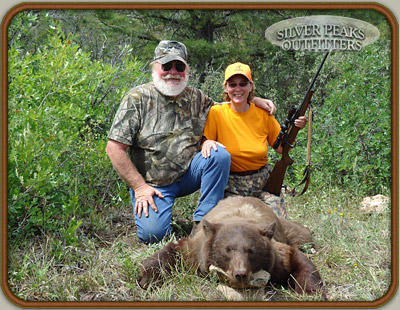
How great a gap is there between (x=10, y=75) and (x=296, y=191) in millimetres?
4265

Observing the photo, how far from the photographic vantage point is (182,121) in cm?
536

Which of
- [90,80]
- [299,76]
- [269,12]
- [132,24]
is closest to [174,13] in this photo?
[132,24]

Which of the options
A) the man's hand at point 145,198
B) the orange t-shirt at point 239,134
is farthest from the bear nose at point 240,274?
the orange t-shirt at point 239,134

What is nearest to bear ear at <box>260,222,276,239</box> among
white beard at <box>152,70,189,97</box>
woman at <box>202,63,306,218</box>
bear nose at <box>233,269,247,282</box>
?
bear nose at <box>233,269,247,282</box>

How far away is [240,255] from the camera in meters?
3.59

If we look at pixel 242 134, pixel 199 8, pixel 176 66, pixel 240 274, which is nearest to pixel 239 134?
pixel 242 134

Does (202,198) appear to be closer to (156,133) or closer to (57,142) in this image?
(156,133)

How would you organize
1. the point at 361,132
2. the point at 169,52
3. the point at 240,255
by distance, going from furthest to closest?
1. the point at 361,132
2. the point at 169,52
3. the point at 240,255

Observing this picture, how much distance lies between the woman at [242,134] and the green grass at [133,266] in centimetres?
76

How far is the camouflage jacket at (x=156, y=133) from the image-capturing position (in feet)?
17.0

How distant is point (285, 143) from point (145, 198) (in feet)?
6.24

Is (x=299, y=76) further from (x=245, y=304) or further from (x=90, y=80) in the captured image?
(x=245, y=304)

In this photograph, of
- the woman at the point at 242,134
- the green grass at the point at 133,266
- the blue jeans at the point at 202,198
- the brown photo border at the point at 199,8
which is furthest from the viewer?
the woman at the point at 242,134

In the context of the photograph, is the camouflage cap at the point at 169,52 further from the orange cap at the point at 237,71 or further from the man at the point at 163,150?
the orange cap at the point at 237,71
